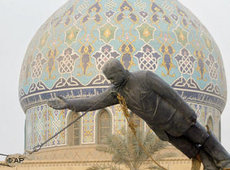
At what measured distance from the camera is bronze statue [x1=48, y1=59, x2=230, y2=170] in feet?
23.1

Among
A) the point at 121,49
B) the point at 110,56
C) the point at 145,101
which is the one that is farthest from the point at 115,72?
the point at 121,49

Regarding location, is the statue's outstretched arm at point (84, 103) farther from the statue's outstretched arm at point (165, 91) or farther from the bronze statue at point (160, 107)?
the statue's outstretched arm at point (165, 91)

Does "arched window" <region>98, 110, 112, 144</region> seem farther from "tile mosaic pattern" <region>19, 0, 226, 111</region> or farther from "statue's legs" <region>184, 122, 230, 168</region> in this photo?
"statue's legs" <region>184, 122, 230, 168</region>

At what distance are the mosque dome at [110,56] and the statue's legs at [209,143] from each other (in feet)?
78.4

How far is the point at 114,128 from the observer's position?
31.6 m

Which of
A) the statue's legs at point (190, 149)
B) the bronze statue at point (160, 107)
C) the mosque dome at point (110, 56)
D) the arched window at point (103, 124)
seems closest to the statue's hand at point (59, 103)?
the bronze statue at point (160, 107)

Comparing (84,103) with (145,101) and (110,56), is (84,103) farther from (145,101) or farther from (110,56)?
(110,56)

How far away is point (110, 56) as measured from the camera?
104 feet

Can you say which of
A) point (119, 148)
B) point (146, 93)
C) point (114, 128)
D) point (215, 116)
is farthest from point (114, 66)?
point (215, 116)

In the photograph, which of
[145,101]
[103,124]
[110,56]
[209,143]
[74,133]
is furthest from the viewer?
[74,133]

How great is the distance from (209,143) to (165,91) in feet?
2.14

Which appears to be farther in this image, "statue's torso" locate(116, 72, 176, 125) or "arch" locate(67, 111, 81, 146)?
"arch" locate(67, 111, 81, 146)

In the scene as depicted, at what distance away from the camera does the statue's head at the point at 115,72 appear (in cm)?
702

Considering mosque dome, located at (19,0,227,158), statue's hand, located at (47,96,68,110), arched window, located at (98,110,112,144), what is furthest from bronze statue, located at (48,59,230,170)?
arched window, located at (98,110,112,144)
